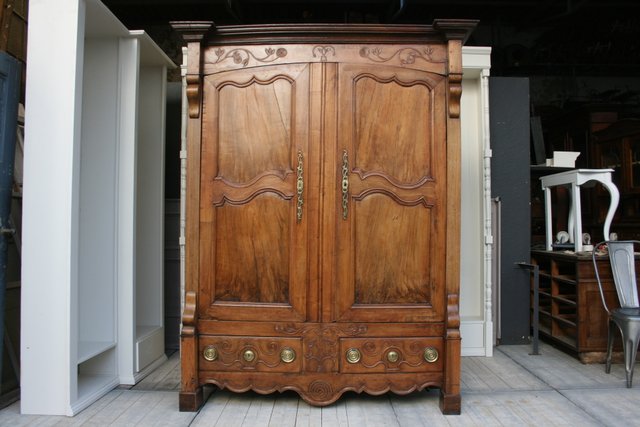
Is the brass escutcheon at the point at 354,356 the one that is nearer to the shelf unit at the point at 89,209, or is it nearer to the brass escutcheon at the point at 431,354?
the brass escutcheon at the point at 431,354

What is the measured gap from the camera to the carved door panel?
2.61m

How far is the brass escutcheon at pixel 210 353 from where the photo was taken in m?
2.60

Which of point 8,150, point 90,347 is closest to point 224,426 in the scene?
point 90,347

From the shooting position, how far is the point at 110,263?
3.08 m

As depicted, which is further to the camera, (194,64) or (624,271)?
(624,271)

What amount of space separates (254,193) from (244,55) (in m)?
0.79

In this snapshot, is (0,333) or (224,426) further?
(0,333)

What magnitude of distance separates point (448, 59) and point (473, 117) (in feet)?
4.50

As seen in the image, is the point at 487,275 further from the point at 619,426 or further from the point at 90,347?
the point at 90,347

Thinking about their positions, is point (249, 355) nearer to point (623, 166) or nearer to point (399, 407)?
point (399, 407)

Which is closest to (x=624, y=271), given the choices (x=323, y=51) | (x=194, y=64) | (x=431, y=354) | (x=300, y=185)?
(x=431, y=354)

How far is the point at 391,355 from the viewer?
257 centimetres

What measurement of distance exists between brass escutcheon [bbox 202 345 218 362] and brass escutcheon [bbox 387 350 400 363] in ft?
3.16

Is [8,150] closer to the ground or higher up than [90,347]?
higher up
